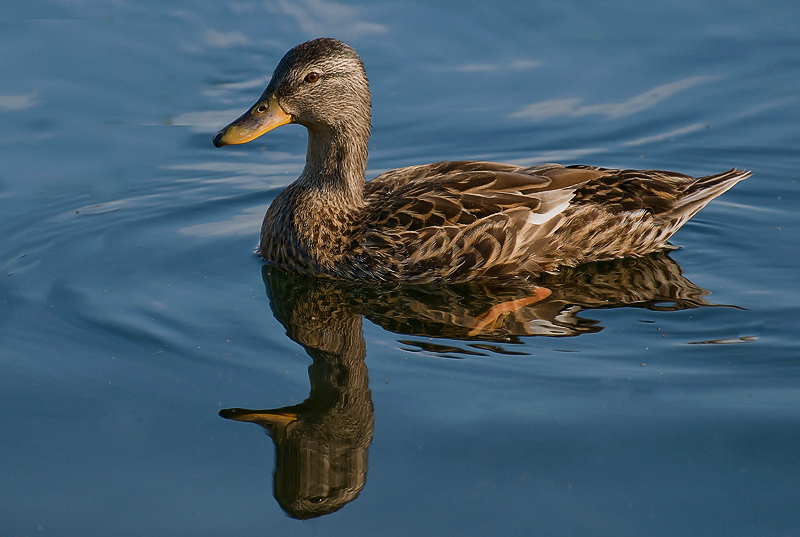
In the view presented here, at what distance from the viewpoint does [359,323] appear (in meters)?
8.43

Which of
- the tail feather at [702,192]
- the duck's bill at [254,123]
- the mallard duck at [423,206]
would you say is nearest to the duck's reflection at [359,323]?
the mallard duck at [423,206]

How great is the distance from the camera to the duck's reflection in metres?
6.59

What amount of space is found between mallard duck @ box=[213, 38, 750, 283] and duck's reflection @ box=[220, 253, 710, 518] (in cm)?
17

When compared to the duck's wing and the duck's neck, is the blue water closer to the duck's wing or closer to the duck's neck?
the duck's wing

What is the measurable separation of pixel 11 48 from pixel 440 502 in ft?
28.5

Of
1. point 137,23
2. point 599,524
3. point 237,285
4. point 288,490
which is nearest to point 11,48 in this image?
point 137,23

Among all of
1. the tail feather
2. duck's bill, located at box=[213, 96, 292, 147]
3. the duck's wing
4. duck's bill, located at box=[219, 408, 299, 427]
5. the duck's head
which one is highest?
the duck's head

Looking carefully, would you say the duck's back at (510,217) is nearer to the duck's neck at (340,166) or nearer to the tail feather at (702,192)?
the tail feather at (702,192)

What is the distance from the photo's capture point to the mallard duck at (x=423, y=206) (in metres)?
9.05

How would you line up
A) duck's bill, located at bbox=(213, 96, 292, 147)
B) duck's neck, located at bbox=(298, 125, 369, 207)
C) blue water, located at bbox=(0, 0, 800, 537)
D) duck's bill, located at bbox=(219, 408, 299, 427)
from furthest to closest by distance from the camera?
duck's neck, located at bbox=(298, 125, 369, 207) < duck's bill, located at bbox=(213, 96, 292, 147) < duck's bill, located at bbox=(219, 408, 299, 427) < blue water, located at bbox=(0, 0, 800, 537)

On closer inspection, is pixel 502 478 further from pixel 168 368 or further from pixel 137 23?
pixel 137 23

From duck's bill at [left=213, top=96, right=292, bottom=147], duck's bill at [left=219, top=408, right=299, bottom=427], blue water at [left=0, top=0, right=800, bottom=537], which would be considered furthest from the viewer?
duck's bill at [left=213, top=96, right=292, bottom=147]

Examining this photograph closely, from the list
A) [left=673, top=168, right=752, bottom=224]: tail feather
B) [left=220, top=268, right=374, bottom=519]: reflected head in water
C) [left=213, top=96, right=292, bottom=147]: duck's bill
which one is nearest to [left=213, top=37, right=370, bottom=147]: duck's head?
[left=213, top=96, right=292, bottom=147]: duck's bill

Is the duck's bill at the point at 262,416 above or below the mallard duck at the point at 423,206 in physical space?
below
